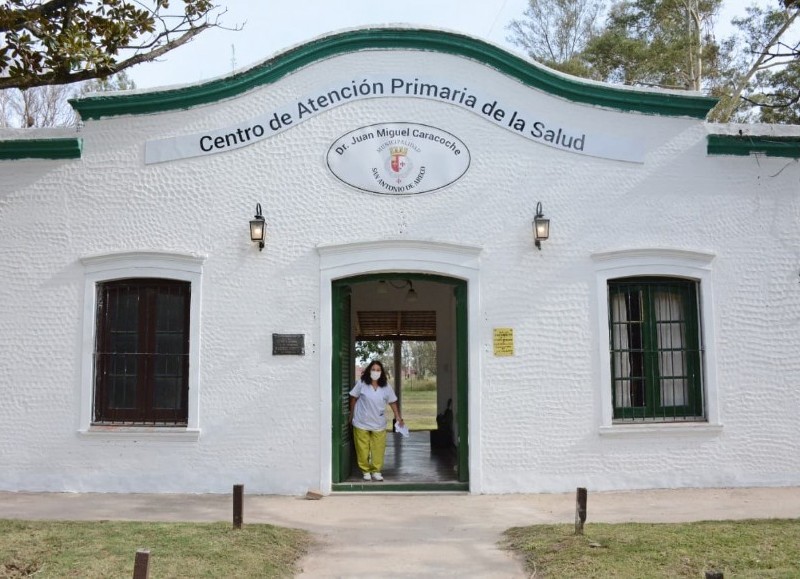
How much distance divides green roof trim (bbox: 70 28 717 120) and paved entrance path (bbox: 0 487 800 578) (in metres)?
4.49

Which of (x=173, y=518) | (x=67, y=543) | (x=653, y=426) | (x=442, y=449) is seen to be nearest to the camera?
(x=67, y=543)

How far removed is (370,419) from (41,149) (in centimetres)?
505

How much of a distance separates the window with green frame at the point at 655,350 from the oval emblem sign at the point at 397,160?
2.41 m

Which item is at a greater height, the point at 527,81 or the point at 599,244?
the point at 527,81

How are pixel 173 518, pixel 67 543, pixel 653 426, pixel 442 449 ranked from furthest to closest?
pixel 442 449 < pixel 653 426 < pixel 173 518 < pixel 67 543

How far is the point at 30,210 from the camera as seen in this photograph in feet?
31.2

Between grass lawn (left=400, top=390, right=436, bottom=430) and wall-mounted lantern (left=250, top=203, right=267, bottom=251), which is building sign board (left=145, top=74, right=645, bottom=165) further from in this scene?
grass lawn (left=400, top=390, right=436, bottom=430)

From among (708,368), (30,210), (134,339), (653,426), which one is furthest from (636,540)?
(30,210)

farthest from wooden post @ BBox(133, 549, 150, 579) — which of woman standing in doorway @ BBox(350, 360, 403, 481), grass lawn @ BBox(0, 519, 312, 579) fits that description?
woman standing in doorway @ BBox(350, 360, 403, 481)

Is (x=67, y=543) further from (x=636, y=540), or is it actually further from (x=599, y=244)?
(x=599, y=244)

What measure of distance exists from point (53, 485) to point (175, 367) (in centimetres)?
190

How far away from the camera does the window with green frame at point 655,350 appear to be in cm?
938

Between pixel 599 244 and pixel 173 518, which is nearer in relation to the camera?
pixel 173 518

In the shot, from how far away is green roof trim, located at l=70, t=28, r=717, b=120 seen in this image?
371 inches
